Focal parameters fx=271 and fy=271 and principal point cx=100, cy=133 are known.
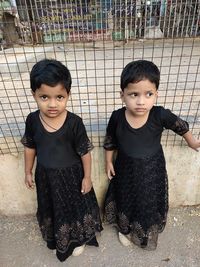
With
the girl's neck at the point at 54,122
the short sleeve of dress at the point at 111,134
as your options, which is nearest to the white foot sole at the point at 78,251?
the short sleeve of dress at the point at 111,134

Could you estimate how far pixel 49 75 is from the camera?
127 cm

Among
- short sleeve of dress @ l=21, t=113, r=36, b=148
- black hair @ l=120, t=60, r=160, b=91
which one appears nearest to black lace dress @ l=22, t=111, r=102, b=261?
short sleeve of dress @ l=21, t=113, r=36, b=148

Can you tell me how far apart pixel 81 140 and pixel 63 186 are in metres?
0.32

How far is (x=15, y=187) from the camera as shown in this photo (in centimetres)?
212

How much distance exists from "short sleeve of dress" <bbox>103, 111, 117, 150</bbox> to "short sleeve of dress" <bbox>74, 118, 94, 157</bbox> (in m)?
0.20

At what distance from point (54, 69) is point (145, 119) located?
22.7 inches

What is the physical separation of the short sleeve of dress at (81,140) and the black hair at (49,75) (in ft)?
0.82

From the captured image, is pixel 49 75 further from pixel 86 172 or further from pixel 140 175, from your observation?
pixel 140 175

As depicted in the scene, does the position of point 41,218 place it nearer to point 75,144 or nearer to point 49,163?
point 49,163

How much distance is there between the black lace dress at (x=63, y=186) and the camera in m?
1.50

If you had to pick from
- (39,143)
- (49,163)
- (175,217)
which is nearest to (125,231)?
(175,217)

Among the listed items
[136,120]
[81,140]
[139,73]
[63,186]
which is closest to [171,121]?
[136,120]

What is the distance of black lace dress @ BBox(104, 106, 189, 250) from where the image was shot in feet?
5.06

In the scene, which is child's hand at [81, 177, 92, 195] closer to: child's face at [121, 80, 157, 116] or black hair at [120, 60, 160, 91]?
child's face at [121, 80, 157, 116]
